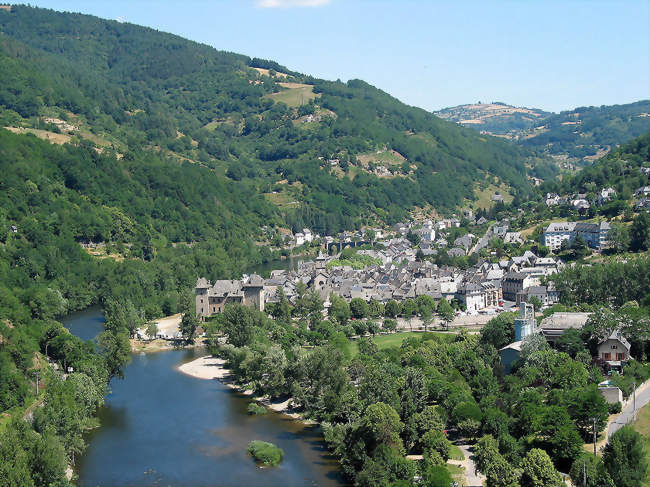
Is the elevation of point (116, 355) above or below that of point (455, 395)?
above

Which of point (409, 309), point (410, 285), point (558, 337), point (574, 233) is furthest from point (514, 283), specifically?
point (558, 337)

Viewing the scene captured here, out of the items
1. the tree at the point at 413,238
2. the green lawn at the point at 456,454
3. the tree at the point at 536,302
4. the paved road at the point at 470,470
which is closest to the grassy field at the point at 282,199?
the tree at the point at 413,238

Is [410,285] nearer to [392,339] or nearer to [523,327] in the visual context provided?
[392,339]

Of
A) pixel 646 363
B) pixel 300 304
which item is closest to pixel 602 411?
pixel 646 363

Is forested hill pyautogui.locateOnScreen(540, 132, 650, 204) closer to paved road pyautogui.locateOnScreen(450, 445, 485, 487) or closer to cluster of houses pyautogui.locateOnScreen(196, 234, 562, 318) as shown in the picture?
cluster of houses pyautogui.locateOnScreen(196, 234, 562, 318)

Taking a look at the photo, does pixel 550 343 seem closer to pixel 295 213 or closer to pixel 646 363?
pixel 646 363


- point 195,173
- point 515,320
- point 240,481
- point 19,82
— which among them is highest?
point 19,82
